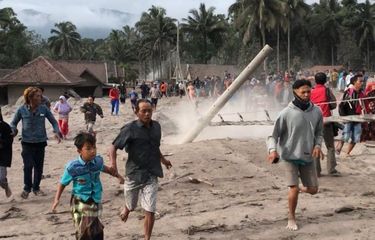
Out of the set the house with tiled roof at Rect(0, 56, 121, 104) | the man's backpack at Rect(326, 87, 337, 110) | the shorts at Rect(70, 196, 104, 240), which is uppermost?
the house with tiled roof at Rect(0, 56, 121, 104)

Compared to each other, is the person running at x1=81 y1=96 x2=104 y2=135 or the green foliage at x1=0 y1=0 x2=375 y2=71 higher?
the green foliage at x1=0 y1=0 x2=375 y2=71

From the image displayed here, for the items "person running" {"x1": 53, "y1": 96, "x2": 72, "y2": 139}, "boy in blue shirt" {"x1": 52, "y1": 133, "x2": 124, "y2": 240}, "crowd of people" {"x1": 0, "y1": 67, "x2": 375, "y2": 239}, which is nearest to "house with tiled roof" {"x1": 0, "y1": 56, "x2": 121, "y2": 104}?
"person running" {"x1": 53, "y1": 96, "x2": 72, "y2": 139}

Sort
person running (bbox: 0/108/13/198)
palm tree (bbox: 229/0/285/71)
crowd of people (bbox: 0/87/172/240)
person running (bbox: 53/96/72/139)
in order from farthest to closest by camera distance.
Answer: palm tree (bbox: 229/0/285/71) → person running (bbox: 53/96/72/139) → person running (bbox: 0/108/13/198) → crowd of people (bbox: 0/87/172/240)

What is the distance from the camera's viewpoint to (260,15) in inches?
2040

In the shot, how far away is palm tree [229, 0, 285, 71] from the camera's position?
171 ft

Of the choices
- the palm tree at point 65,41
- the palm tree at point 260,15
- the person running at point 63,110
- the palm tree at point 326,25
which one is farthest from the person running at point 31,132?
the palm tree at point 65,41

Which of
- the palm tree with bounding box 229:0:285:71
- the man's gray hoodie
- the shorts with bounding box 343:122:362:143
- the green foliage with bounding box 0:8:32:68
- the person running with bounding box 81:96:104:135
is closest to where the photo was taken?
the man's gray hoodie

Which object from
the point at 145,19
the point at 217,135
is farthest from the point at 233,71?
the point at 217,135

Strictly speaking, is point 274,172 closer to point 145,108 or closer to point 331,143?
point 331,143

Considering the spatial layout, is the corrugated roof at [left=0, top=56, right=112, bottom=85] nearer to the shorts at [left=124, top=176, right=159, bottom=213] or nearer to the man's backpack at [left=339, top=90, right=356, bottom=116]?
the man's backpack at [left=339, top=90, right=356, bottom=116]

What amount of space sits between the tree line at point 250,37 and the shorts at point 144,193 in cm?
4839

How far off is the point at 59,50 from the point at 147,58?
19.4 m

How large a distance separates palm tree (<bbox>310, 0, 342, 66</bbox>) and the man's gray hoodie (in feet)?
205

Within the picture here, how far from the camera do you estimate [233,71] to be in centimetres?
6438
